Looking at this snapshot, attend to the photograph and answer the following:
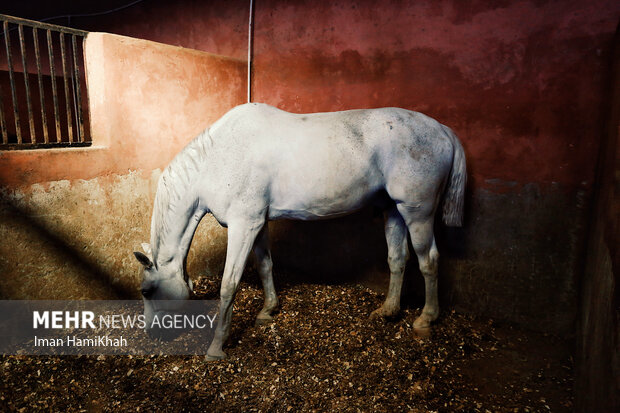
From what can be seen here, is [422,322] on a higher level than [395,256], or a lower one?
lower

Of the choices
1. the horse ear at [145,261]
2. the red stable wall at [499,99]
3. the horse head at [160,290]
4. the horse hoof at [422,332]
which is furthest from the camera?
the horse hoof at [422,332]

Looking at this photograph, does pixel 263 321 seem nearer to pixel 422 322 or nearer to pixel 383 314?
pixel 383 314

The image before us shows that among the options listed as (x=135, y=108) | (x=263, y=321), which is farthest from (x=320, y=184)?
(x=135, y=108)

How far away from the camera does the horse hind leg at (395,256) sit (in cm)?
307

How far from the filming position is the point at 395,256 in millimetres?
3115

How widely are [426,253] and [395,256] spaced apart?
0.33 m

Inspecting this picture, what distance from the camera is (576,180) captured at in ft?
8.99

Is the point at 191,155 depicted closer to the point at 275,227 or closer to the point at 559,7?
the point at 275,227

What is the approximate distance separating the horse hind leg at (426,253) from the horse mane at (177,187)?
4.88ft

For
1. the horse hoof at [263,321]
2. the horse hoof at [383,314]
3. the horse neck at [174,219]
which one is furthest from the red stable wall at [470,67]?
the horse hoof at [263,321]

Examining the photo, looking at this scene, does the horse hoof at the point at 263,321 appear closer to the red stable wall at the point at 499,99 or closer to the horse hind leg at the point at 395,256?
the horse hind leg at the point at 395,256

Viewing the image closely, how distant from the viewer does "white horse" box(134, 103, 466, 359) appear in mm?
2512

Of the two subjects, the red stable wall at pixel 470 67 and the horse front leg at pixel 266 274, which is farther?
the horse front leg at pixel 266 274

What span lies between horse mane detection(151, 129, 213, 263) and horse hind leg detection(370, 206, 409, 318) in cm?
156
